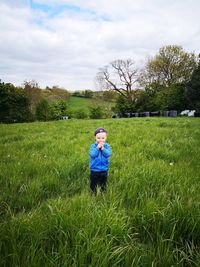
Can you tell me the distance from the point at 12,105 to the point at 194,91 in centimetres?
2554

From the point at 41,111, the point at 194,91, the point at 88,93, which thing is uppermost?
the point at 88,93

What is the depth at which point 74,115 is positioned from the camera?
3991cm

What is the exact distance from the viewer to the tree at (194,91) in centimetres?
2952

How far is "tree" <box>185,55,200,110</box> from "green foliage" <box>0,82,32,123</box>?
77.0 feet

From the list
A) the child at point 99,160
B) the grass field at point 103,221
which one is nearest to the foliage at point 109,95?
the grass field at point 103,221

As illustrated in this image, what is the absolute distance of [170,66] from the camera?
42531 millimetres

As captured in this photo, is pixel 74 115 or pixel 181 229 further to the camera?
pixel 74 115

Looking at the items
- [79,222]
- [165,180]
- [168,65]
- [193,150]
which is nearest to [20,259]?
[79,222]

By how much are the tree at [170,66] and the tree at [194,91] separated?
10.6m

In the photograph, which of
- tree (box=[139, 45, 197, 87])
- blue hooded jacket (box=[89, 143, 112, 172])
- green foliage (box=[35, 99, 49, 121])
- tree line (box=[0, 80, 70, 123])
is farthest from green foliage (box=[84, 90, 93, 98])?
blue hooded jacket (box=[89, 143, 112, 172])

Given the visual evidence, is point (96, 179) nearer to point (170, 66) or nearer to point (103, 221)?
point (103, 221)

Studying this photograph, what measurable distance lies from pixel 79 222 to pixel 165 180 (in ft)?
5.51

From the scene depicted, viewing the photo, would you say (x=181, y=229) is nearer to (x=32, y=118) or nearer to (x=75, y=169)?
(x=75, y=169)

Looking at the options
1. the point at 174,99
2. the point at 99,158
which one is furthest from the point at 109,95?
the point at 99,158
